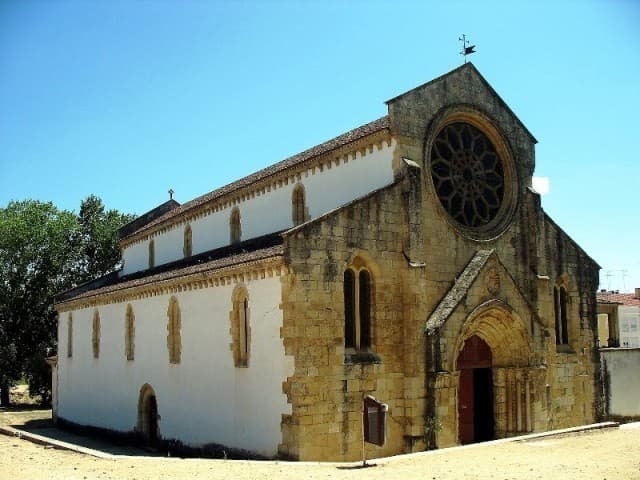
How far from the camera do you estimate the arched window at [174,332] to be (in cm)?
2391

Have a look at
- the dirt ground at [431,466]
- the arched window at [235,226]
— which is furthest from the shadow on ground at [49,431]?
the arched window at [235,226]

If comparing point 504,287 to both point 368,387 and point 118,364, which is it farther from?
point 118,364

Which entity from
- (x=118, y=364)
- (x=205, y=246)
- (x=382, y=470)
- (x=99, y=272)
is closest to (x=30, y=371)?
(x=99, y=272)

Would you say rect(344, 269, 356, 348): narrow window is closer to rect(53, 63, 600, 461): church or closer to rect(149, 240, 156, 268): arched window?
rect(53, 63, 600, 461): church

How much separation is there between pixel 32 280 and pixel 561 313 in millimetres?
35477

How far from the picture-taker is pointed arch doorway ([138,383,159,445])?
25.7 metres

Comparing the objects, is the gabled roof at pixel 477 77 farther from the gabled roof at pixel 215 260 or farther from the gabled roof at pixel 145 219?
the gabled roof at pixel 145 219

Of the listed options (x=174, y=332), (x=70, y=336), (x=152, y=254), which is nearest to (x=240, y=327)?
(x=174, y=332)

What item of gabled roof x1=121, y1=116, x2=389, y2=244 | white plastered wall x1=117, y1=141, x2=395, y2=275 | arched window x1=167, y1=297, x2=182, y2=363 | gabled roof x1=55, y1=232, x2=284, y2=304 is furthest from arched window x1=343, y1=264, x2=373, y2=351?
arched window x1=167, y1=297, x2=182, y2=363

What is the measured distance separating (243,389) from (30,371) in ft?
103

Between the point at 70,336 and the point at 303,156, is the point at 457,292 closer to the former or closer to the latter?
the point at 303,156

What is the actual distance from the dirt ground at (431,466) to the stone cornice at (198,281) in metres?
5.15

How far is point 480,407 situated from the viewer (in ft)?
75.8

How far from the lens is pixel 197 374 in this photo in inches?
888
